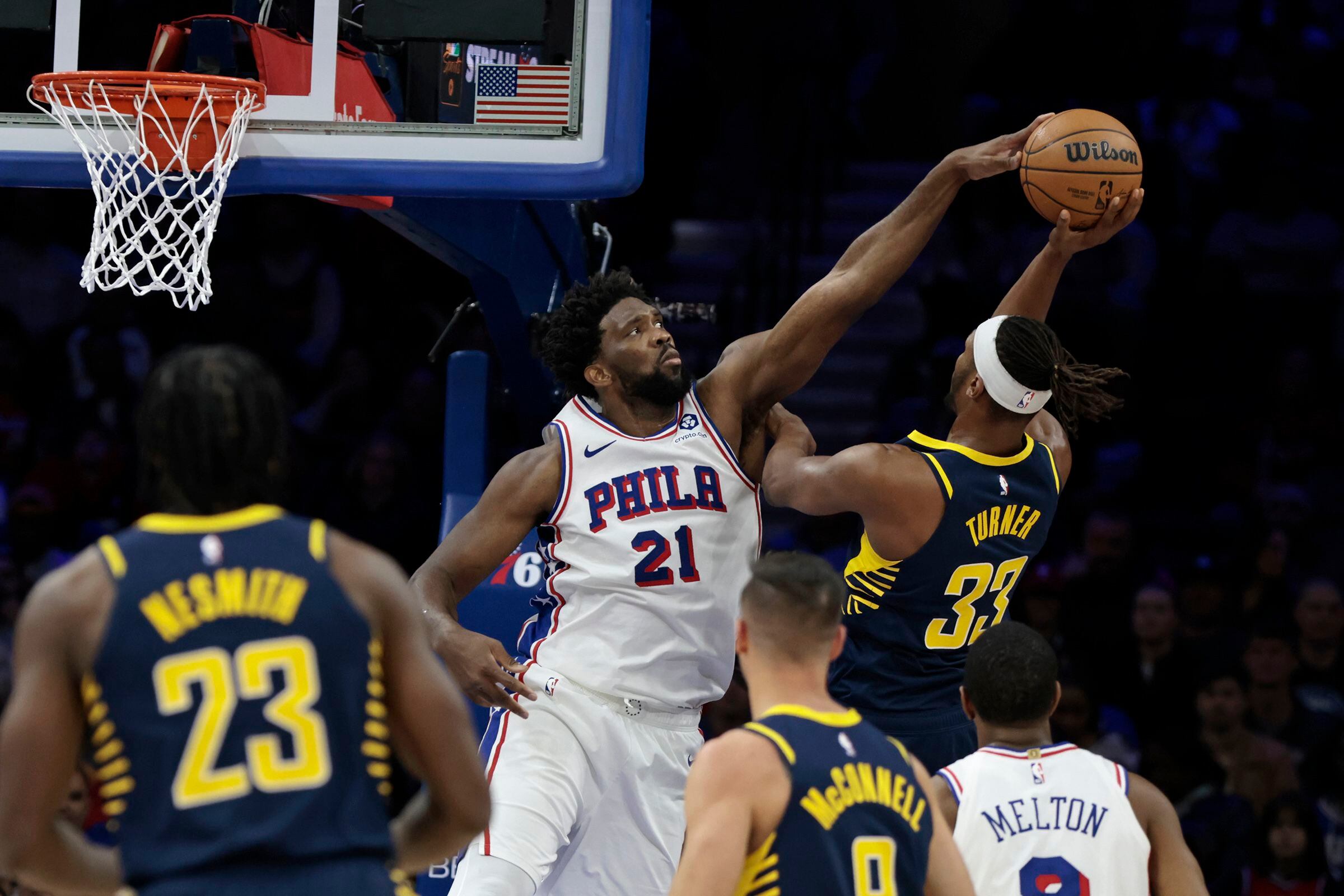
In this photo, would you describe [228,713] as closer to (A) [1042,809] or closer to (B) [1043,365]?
(A) [1042,809]

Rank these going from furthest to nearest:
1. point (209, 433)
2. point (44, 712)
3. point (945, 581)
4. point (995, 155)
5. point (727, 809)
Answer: point (995, 155) → point (945, 581) → point (727, 809) → point (209, 433) → point (44, 712)

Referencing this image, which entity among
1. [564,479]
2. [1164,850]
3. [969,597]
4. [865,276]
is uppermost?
[865,276]

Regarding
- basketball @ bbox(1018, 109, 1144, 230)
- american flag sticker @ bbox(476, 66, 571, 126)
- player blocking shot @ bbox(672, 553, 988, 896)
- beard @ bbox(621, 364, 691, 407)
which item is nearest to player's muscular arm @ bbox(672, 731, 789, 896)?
player blocking shot @ bbox(672, 553, 988, 896)

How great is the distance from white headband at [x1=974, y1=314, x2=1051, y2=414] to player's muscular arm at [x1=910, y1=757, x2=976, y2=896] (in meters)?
1.59

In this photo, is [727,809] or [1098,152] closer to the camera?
[727,809]

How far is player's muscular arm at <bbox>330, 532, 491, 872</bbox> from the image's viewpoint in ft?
8.02

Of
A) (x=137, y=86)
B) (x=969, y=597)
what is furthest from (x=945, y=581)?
(x=137, y=86)

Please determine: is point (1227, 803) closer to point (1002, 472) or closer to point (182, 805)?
point (1002, 472)

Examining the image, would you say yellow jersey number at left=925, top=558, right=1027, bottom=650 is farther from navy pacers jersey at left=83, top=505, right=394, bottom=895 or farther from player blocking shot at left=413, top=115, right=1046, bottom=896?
navy pacers jersey at left=83, top=505, right=394, bottom=895

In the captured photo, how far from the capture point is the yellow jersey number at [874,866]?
2.78 metres

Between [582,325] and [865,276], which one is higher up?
[865,276]

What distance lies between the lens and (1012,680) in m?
3.45

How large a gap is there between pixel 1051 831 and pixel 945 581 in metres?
1.08

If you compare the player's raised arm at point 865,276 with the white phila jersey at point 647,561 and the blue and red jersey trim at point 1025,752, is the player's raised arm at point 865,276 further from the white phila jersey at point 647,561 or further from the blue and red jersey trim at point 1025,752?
the blue and red jersey trim at point 1025,752
